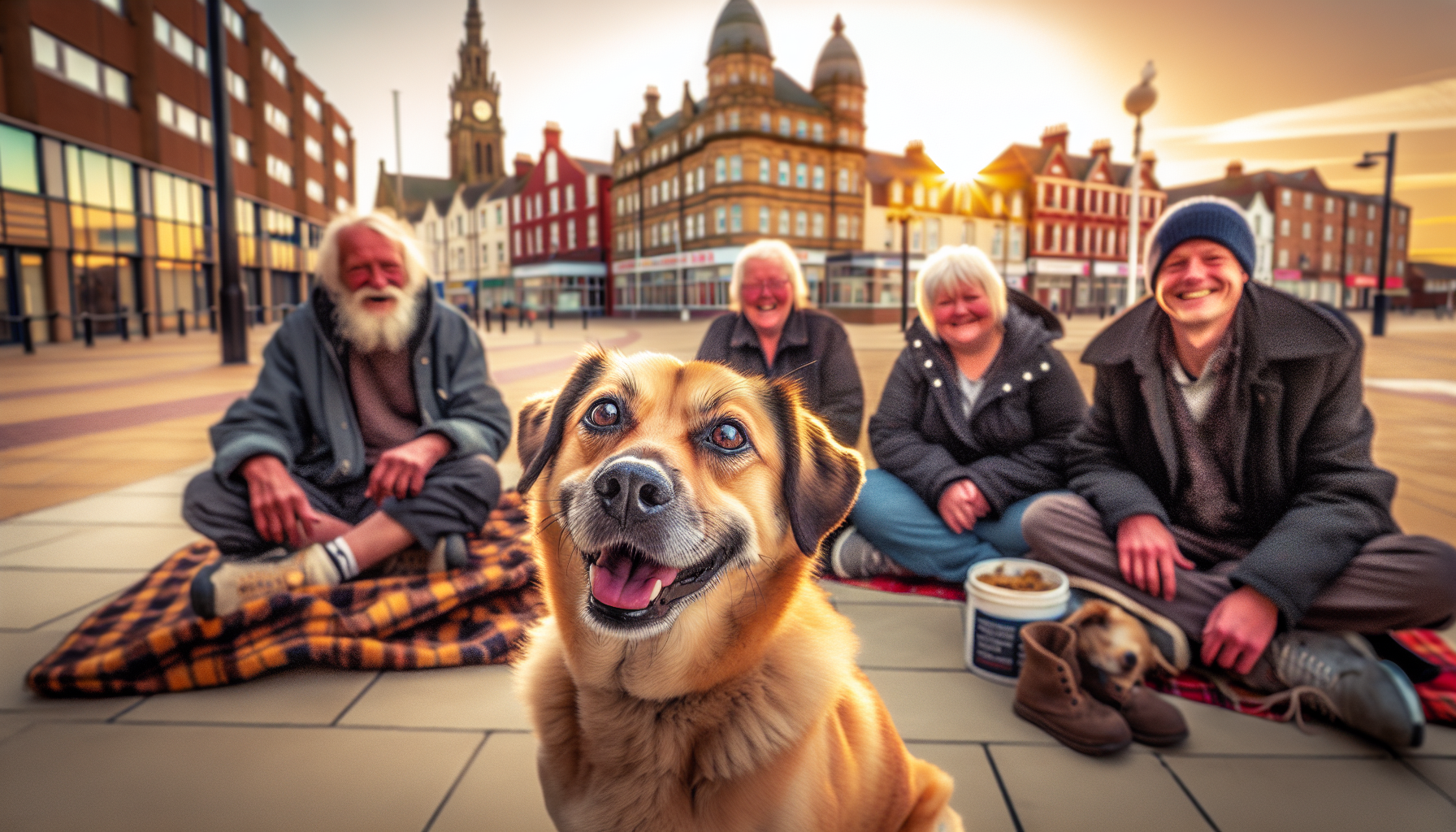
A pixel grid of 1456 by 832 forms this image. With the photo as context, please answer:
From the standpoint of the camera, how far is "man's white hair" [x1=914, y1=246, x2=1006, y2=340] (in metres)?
3.36

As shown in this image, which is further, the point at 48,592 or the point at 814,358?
the point at 814,358

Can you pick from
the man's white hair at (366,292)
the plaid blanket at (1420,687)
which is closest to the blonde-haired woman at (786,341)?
the man's white hair at (366,292)

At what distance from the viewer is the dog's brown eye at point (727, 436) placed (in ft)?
5.02

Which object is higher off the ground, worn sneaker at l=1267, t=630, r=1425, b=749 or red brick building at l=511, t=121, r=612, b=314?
red brick building at l=511, t=121, r=612, b=314

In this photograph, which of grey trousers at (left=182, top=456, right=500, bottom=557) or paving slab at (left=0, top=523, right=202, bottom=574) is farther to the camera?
paving slab at (left=0, top=523, right=202, bottom=574)

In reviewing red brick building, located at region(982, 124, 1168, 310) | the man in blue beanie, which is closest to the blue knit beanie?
the man in blue beanie

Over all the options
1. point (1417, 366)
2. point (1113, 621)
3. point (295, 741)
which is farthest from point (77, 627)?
point (1417, 366)

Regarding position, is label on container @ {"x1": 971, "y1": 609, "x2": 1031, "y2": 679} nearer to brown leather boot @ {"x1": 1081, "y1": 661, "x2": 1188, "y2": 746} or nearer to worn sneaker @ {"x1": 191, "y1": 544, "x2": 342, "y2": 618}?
brown leather boot @ {"x1": 1081, "y1": 661, "x2": 1188, "y2": 746}

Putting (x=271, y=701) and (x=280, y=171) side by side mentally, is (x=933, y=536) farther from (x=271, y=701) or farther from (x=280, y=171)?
(x=280, y=171)

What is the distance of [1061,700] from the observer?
2.09 m

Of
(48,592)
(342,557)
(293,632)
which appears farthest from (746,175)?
(293,632)

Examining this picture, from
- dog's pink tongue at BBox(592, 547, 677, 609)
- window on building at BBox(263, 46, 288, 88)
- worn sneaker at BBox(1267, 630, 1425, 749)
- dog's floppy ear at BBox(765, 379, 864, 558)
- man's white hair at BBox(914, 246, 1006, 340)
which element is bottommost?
worn sneaker at BBox(1267, 630, 1425, 749)

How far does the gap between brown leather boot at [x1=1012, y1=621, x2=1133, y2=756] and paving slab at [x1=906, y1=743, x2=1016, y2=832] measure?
24cm

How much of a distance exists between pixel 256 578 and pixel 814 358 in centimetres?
294
